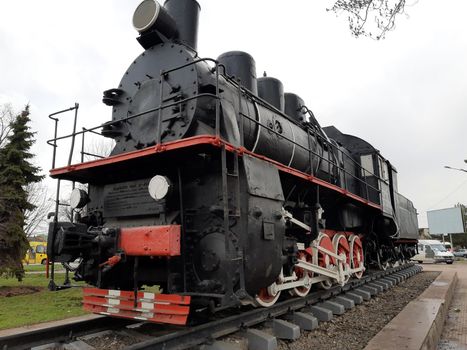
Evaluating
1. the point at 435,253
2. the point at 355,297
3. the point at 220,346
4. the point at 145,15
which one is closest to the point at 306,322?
the point at 220,346

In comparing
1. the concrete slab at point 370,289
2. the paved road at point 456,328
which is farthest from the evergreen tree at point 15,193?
the paved road at point 456,328

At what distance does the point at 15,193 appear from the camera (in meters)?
15.4

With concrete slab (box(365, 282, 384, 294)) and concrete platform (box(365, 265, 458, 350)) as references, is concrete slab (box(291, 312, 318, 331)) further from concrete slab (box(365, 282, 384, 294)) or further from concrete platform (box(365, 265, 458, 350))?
concrete slab (box(365, 282, 384, 294))

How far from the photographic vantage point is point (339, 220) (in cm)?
877

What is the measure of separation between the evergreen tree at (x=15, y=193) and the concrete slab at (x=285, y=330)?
41.1 feet

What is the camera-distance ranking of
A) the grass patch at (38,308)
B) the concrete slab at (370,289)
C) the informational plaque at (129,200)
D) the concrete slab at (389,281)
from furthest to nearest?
the concrete slab at (389,281)
the concrete slab at (370,289)
the grass patch at (38,308)
the informational plaque at (129,200)

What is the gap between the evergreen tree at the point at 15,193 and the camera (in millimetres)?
14477

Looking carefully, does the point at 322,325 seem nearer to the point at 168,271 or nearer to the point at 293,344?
the point at 293,344

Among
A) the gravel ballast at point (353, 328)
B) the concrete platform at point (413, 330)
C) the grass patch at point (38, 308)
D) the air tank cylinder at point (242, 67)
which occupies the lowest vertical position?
the grass patch at point (38, 308)

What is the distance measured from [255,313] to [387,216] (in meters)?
6.98

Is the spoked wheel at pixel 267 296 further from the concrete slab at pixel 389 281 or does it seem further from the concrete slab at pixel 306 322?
the concrete slab at pixel 389 281

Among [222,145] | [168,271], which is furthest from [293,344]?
[222,145]

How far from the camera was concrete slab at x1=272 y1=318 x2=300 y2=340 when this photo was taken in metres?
4.94

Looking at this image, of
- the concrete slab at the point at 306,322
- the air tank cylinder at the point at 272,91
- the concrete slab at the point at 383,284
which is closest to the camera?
the concrete slab at the point at 306,322
